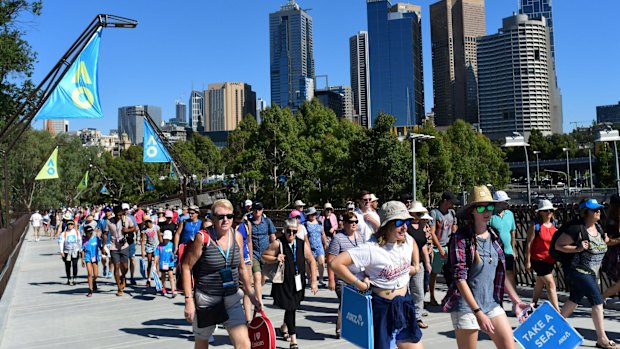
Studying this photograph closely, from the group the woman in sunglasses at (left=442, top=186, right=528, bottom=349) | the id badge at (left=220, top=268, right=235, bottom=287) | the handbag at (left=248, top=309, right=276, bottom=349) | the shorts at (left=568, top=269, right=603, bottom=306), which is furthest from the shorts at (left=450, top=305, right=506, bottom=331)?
the shorts at (left=568, top=269, right=603, bottom=306)

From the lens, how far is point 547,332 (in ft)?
16.4

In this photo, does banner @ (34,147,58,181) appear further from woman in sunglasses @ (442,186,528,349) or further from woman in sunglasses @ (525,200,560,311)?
woman in sunglasses @ (442,186,528,349)

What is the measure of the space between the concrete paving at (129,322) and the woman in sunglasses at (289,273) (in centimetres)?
44

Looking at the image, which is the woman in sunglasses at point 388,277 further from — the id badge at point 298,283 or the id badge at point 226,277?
the id badge at point 298,283

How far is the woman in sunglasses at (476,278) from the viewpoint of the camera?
16.2ft

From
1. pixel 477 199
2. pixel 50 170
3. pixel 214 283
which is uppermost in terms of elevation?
pixel 50 170

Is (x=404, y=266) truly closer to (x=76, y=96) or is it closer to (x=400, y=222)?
(x=400, y=222)

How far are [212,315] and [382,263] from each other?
172 cm

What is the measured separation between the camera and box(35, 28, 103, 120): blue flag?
14234 mm

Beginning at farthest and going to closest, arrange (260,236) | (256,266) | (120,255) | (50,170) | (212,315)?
(50,170)
(120,255)
(260,236)
(256,266)
(212,315)

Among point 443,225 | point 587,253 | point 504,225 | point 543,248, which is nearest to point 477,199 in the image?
point 587,253

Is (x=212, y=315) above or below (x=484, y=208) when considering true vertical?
below

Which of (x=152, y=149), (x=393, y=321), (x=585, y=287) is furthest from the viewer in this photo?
(x=152, y=149)

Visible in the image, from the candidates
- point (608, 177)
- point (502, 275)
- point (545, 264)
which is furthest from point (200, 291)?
point (608, 177)
